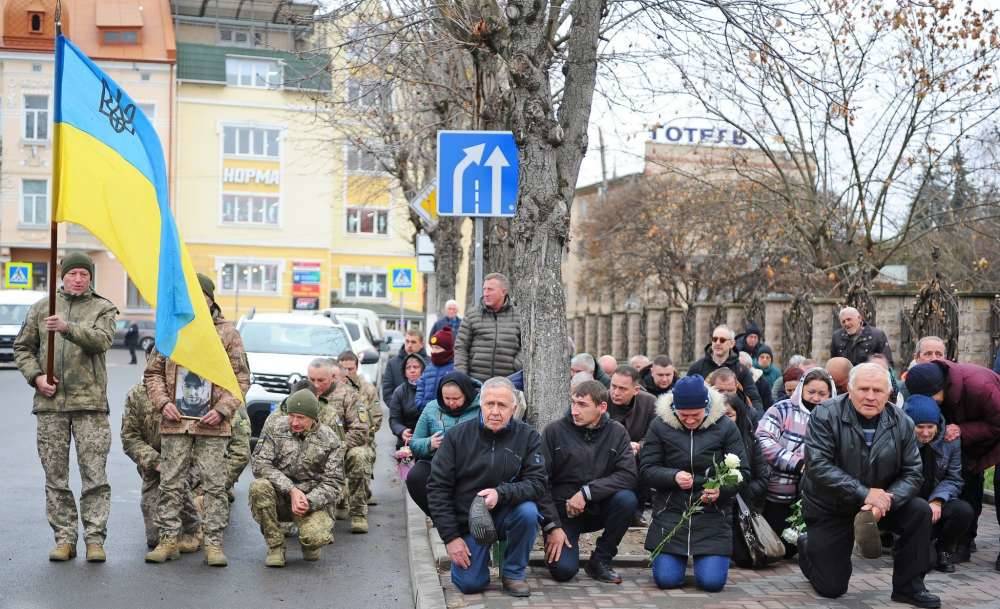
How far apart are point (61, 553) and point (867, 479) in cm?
547

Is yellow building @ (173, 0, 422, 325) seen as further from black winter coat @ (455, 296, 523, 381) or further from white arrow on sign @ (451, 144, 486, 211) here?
white arrow on sign @ (451, 144, 486, 211)

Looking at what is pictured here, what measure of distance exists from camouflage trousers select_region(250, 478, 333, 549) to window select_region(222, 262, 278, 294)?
56.8 meters

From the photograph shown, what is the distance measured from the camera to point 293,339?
718 inches

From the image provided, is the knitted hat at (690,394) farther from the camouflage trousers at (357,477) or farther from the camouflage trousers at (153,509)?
the camouflage trousers at (153,509)

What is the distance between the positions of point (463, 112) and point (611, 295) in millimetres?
34271

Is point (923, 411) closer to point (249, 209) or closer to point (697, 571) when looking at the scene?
point (697, 571)

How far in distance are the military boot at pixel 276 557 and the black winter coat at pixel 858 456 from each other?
152 inches

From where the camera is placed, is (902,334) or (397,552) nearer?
(397,552)

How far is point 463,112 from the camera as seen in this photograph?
80.2 feet

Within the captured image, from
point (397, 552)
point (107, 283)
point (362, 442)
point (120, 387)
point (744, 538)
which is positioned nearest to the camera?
point (744, 538)

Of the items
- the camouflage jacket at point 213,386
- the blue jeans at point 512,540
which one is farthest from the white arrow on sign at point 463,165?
Answer: the blue jeans at point 512,540

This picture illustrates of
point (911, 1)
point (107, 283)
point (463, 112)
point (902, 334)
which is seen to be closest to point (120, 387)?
point (463, 112)

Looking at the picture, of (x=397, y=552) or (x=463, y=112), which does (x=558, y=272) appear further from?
(x=463, y=112)

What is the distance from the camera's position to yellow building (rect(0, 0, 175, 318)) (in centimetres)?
6188
